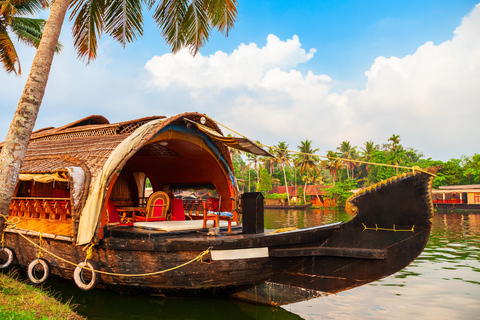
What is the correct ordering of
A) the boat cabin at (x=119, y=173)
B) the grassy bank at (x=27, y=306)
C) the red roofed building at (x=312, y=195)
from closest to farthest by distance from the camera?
the grassy bank at (x=27, y=306) < the boat cabin at (x=119, y=173) < the red roofed building at (x=312, y=195)

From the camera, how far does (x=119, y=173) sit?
7.52 m

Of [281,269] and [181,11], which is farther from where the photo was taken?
[181,11]

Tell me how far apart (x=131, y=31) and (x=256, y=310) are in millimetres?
5384

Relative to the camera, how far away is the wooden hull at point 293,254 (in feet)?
14.1

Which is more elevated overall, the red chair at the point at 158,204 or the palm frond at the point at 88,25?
the palm frond at the point at 88,25

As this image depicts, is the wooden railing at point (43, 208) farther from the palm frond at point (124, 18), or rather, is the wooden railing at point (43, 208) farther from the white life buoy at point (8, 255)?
the palm frond at point (124, 18)

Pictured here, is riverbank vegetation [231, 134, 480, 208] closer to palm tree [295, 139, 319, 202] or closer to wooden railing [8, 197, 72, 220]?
palm tree [295, 139, 319, 202]

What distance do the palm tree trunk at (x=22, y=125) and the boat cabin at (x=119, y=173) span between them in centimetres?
91

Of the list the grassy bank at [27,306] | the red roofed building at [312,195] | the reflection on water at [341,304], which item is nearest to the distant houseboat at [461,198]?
the red roofed building at [312,195]

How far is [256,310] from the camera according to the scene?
189 inches

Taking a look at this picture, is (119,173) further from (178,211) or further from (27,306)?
(27,306)

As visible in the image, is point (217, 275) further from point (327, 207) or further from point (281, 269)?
point (327, 207)

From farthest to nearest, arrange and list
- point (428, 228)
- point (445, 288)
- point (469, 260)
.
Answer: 1. point (469, 260)
2. point (445, 288)
3. point (428, 228)

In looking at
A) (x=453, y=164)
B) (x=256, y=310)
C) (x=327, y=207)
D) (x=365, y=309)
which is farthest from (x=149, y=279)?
(x=453, y=164)
